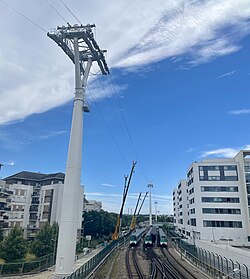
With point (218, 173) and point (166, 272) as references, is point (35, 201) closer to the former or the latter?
point (218, 173)

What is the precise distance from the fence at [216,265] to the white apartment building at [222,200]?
17.6 metres

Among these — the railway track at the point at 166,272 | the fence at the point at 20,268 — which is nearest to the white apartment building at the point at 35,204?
the fence at the point at 20,268

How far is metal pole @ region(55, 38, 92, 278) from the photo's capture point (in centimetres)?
1811

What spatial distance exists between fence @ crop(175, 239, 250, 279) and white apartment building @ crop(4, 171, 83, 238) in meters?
30.1

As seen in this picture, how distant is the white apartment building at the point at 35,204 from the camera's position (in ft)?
190

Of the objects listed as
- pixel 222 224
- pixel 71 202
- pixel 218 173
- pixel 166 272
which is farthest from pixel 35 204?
pixel 71 202

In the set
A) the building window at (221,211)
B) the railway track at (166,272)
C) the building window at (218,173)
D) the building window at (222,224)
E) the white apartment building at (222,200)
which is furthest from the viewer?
the building window at (218,173)

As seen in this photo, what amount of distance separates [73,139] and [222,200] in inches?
1750

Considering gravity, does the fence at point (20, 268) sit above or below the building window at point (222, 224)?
below

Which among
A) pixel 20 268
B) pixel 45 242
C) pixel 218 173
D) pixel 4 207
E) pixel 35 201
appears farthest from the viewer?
pixel 35 201

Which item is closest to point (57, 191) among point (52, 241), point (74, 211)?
point (52, 241)

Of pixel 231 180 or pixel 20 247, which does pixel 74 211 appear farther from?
pixel 231 180

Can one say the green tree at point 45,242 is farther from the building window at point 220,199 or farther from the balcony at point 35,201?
the building window at point 220,199

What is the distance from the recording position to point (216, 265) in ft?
84.2
